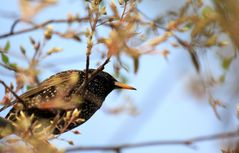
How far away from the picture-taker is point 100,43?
9.01ft

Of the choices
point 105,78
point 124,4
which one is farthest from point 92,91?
point 124,4

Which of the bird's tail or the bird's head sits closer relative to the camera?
the bird's tail

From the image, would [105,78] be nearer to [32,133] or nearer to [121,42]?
[32,133]

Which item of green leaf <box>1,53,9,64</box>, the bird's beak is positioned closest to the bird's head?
the bird's beak

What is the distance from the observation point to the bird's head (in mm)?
5309

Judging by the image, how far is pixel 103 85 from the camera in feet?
17.7

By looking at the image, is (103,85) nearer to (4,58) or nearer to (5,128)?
(4,58)

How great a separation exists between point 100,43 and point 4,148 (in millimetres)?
884

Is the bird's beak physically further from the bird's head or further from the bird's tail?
the bird's tail

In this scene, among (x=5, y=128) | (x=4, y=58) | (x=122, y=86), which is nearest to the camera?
(x=5, y=128)

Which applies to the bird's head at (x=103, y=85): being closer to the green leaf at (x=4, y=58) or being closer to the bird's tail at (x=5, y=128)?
the green leaf at (x=4, y=58)

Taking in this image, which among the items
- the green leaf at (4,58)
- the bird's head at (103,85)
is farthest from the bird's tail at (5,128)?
the bird's head at (103,85)

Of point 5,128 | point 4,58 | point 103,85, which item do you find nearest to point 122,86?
point 103,85

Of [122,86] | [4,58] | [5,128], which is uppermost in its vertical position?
[4,58]
